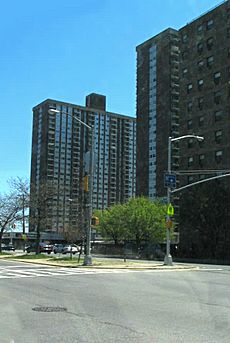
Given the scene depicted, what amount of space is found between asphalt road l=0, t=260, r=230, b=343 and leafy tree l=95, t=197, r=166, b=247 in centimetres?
5343

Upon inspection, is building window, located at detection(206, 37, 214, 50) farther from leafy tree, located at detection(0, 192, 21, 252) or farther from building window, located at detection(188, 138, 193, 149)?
leafy tree, located at detection(0, 192, 21, 252)

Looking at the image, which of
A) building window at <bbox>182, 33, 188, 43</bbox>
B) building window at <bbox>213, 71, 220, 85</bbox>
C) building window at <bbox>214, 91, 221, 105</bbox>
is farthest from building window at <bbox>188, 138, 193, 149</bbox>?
building window at <bbox>182, 33, 188, 43</bbox>

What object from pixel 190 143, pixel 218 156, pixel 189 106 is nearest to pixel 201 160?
pixel 218 156

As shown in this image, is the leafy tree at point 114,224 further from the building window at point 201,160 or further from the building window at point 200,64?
the building window at point 200,64

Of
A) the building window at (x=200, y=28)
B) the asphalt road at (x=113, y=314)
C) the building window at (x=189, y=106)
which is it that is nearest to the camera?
the asphalt road at (x=113, y=314)

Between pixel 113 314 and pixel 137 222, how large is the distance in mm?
60782

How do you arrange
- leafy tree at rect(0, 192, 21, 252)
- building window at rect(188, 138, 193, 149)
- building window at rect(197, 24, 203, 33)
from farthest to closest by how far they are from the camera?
building window at rect(197, 24, 203, 33) → building window at rect(188, 138, 193, 149) → leafy tree at rect(0, 192, 21, 252)

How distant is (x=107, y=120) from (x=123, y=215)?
47.4 ft

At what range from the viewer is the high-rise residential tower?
7194 centimetres

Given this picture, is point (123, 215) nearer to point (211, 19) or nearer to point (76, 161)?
point (76, 161)

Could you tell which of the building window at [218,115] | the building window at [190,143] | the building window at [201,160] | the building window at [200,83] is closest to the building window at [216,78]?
the building window at [200,83]

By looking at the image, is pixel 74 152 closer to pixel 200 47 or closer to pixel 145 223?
pixel 145 223

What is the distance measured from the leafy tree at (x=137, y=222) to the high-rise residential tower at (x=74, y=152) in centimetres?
543

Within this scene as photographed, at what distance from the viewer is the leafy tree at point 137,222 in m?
71.8
